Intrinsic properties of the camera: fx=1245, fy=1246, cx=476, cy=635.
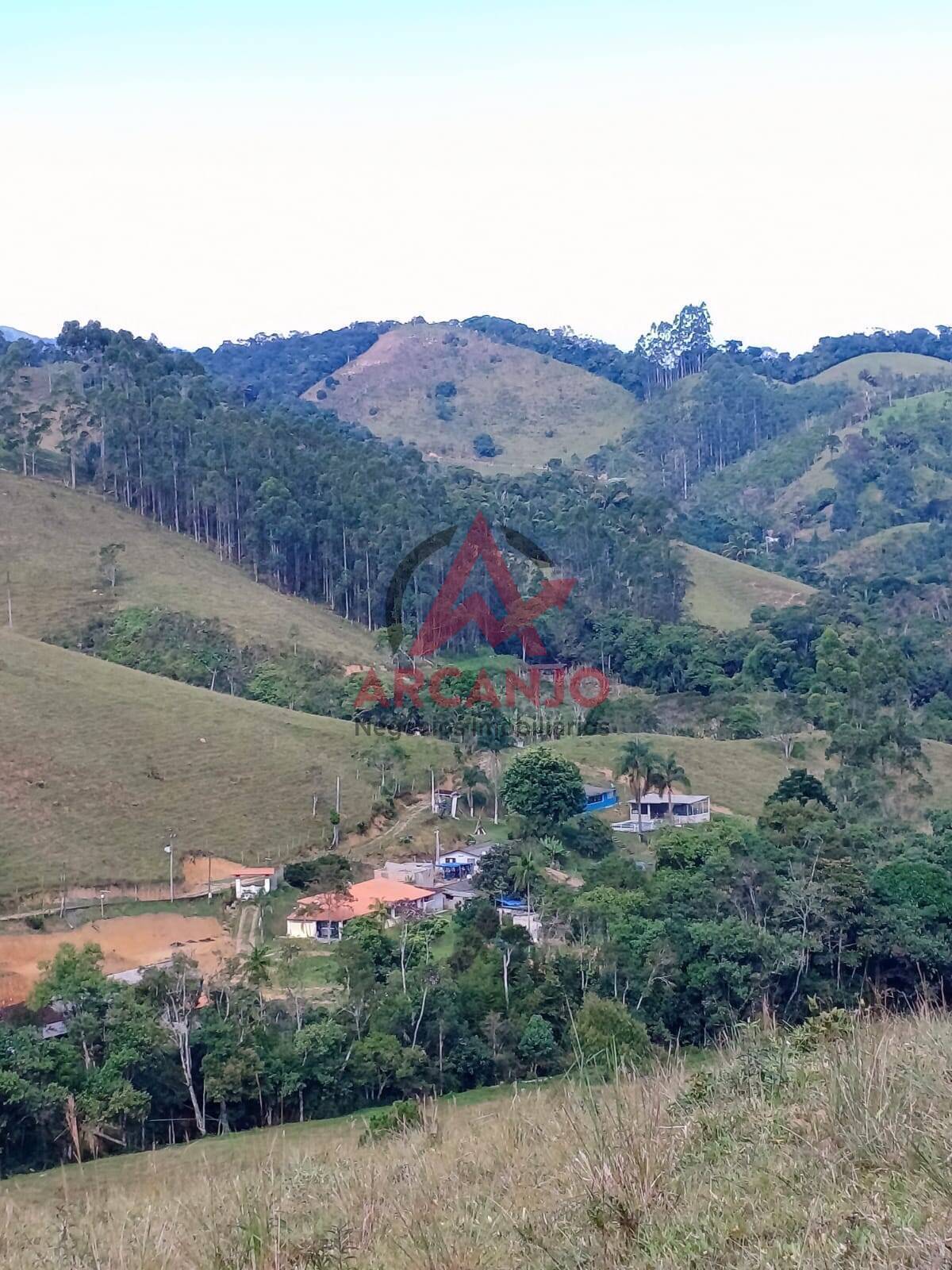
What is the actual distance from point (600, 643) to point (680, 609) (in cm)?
660

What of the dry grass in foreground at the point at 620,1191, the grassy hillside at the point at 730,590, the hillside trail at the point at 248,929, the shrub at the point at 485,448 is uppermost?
the shrub at the point at 485,448

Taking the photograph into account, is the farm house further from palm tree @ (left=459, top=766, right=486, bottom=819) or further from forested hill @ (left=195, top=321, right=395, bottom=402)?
forested hill @ (left=195, top=321, right=395, bottom=402)

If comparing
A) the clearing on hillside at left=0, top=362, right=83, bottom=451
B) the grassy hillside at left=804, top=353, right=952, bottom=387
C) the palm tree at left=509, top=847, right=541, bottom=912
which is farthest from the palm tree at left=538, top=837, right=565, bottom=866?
the grassy hillside at left=804, top=353, right=952, bottom=387

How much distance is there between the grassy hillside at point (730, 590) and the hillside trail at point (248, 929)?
1193 inches

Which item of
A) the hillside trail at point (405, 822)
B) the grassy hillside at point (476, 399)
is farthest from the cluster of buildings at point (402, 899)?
the grassy hillside at point (476, 399)

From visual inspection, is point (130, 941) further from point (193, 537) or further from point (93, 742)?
point (193, 537)

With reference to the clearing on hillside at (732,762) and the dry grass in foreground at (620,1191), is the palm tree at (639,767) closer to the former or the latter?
the clearing on hillside at (732,762)

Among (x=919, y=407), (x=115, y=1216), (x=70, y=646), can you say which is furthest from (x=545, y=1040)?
(x=919, y=407)

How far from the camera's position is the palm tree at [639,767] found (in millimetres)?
26359

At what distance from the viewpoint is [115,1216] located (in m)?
4.21

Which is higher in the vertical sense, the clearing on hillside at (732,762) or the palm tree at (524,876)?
the palm tree at (524,876)

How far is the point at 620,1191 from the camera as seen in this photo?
135 inches

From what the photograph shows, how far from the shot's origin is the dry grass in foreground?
3.07 m

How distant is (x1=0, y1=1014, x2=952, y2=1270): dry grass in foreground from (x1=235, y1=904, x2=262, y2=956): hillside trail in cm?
1569
